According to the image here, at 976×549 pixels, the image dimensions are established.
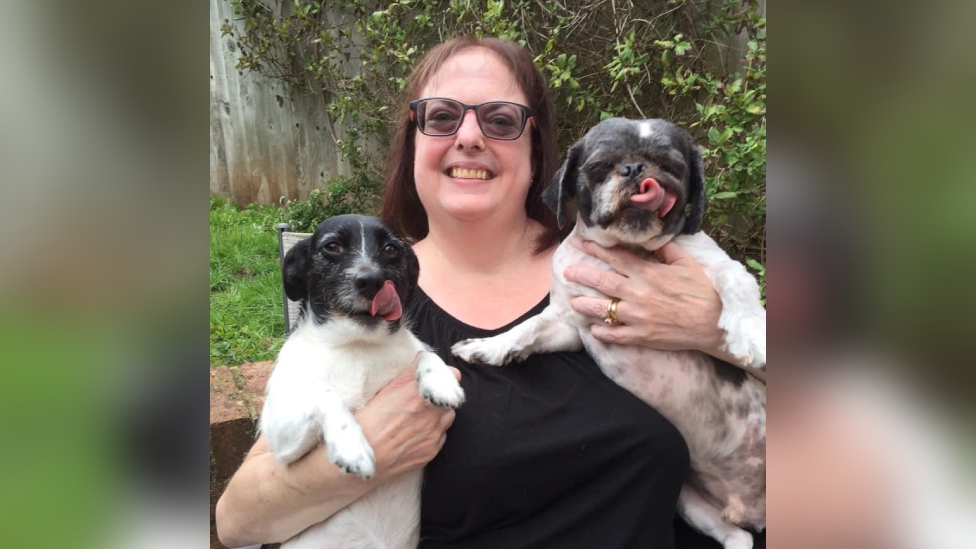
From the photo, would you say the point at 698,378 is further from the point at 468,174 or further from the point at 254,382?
the point at 254,382

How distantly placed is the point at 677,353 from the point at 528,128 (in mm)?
1112

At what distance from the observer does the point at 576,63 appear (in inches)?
169

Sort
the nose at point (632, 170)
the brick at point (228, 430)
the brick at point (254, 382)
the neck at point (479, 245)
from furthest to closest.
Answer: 1. the brick at point (254, 382)
2. the brick at point (228, 430)
3. the neck at point (479, 245)
4. the nose at point (632, 170)

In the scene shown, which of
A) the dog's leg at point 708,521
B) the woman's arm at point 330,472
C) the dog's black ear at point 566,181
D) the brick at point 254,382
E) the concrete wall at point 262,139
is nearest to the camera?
the woman's arm at point 330,472

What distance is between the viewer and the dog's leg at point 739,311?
1930 millimetres

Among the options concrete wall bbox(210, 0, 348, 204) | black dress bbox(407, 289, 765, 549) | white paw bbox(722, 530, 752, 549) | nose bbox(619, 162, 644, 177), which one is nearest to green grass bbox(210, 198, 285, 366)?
concrete wall bbox(210, 0, 348, 204)

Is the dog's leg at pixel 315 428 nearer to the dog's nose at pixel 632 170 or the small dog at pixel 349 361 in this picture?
the small dog at pixel 349 361

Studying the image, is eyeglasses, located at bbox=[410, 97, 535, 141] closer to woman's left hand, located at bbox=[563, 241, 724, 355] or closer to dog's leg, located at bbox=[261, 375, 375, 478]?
woman's left hand, located at bbox=[563, 241, 724, 355]

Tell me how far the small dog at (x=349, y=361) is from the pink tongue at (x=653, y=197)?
2.78 ft

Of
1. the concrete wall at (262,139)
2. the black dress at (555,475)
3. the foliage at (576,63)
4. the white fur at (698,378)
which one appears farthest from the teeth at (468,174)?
the concrete wall at (262,139)

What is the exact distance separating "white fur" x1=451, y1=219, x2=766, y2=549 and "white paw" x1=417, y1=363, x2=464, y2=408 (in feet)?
0.63
